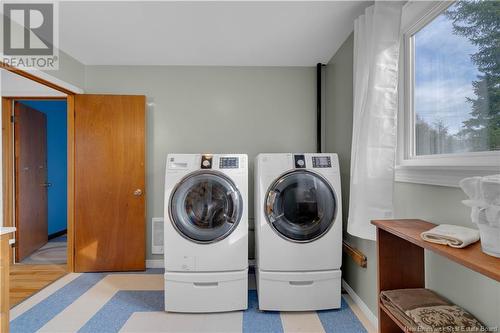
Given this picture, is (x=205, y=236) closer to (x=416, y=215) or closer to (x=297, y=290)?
(x=297, y=290)

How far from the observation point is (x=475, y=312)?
1070 mm

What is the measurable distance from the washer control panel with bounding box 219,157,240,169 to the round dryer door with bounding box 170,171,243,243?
0.25 ft

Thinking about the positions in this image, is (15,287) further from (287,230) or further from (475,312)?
(475,312)

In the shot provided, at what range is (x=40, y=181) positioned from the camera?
355cm

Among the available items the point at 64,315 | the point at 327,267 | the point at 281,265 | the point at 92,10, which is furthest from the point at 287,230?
the point at 92,10

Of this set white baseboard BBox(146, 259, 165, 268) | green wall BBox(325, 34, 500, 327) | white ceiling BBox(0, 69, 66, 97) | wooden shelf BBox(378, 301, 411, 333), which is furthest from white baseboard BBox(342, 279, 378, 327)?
white ceiling BBox(0, 69, 66, 97)

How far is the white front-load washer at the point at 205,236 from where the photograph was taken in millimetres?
1952

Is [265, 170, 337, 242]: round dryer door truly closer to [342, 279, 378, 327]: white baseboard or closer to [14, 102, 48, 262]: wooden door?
[342, 279, 378, 327]: white baseboard

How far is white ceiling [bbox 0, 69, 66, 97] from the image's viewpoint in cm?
287

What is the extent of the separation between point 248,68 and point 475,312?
2.66m

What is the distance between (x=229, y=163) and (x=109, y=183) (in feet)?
4.90

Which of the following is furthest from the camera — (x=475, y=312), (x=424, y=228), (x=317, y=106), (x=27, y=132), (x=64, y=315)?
(x=27, y=132)

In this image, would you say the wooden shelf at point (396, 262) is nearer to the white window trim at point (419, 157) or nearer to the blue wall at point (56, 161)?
the white window trim at point (419, 157)

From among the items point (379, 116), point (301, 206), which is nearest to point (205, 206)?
point (301, 206)
